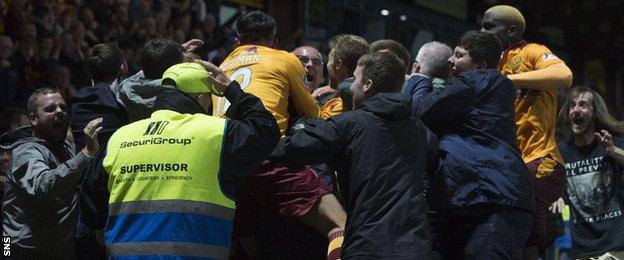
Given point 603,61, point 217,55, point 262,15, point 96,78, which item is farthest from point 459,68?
point 603,61

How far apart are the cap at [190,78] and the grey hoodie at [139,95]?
546mm

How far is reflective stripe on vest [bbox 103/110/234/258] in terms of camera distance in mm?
4641

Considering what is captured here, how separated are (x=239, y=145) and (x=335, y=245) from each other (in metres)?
0.83

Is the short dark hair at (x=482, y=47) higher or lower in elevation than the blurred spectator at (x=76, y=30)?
higher

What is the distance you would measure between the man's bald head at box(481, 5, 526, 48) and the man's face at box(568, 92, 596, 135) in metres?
1.72

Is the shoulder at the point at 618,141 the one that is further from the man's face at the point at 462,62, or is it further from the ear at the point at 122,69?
the ear at the point at 122,69

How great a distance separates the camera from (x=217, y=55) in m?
13.9

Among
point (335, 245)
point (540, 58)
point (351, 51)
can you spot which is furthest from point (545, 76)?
point (335, 245)

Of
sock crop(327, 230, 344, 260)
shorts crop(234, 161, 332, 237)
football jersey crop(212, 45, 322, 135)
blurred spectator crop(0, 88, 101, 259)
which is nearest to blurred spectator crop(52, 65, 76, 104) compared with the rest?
blurred spectator crop(0, 88, 101, 259)

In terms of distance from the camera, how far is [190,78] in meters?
4.95

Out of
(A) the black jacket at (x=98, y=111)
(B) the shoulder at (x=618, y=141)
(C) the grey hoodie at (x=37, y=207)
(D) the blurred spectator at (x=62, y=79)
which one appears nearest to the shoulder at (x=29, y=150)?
(C) the grey hoodie at (x=37, y=207)

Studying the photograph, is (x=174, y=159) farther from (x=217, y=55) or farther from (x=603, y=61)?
(x=603, y=61)

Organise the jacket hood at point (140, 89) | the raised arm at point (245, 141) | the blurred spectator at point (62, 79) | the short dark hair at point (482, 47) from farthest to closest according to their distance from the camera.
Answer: the blurred spectator at point (62, 79) < the jacket hood at point (140, 89) < the short dark hair at point (482, 47) < the raised arm at point (245, 141)

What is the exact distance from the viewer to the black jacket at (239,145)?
4.73 meters
